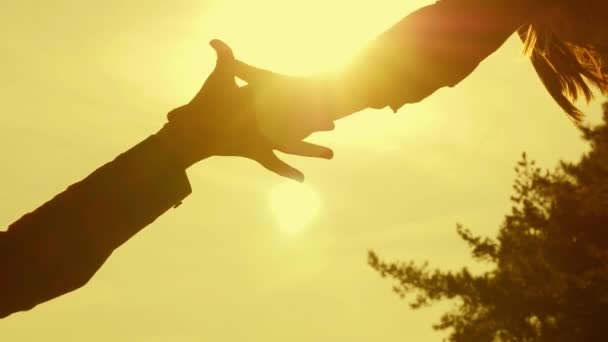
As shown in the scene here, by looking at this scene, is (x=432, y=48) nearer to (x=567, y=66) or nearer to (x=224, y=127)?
(x=224, y=127)

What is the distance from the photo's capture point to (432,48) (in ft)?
7.28

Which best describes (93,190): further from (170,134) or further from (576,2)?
(576,2)

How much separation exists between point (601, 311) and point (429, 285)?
8.60 metres

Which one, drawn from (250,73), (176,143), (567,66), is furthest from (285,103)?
(567,66)

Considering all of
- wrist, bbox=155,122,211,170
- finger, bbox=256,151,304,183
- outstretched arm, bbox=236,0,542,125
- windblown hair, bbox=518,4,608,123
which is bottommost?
wrist, bbox=155,122,211,170

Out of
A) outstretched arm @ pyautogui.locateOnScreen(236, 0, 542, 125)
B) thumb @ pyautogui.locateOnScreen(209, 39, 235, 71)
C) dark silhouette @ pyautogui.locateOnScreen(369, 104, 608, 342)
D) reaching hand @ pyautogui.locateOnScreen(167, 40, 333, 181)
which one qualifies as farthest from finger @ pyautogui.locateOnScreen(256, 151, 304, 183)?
dark silhouette @ pyautogui.locateOnScreen(369, 104, 608, 342)

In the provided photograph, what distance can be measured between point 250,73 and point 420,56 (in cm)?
48

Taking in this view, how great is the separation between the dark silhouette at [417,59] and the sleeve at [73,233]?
0.40 meters

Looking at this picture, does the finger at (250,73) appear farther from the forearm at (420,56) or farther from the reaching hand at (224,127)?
the forearm at (420,56)

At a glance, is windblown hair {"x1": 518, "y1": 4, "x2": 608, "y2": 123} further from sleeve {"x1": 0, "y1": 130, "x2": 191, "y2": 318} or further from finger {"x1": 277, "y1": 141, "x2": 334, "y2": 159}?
sleeve {"x1": 0, "y1": 130, "x2": 191, "y2": 318}

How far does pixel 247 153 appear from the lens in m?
2.10

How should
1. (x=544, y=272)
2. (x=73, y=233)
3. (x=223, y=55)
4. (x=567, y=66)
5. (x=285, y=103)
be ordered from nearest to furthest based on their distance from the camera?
(x=73, y=233)
(x=223, y=55)
(x=285, y=103)
(x=567, y=66)
(x=544, y=272)

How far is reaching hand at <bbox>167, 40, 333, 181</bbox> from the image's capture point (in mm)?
2018

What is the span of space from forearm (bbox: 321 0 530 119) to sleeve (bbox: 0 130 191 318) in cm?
58
